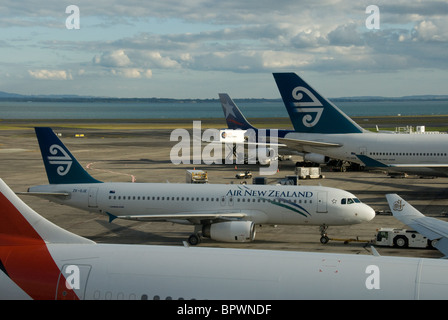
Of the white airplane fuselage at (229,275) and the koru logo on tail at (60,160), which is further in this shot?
the koru logo on tail at (60,160)

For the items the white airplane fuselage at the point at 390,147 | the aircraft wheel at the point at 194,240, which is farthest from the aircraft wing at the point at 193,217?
the white airplane fuselage at the point at 390,147

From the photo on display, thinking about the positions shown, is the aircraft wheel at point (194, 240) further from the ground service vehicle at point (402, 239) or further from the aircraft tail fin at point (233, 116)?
the aircraft tail fin at point (233, 116)

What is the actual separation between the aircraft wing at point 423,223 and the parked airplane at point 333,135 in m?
38.9

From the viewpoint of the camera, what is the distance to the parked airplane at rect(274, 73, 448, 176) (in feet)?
189

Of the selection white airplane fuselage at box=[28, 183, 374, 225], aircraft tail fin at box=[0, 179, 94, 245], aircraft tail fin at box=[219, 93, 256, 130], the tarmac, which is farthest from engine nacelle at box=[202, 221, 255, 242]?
aircraft tail fin at box=[219, 93, 256, 130]

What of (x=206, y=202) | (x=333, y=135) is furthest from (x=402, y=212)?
(x=333, y=135)

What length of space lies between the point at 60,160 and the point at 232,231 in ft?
40.3

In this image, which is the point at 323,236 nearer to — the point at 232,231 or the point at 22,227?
the point at 232,231

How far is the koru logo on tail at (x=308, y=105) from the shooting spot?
200 ft

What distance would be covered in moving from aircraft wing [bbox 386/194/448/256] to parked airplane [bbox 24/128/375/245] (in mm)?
13603

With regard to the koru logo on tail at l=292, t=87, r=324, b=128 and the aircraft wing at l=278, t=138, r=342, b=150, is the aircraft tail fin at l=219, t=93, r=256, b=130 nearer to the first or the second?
the koru logo on tail at l=292, t=87, r=324, b=128

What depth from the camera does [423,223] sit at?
18250 millimetres
